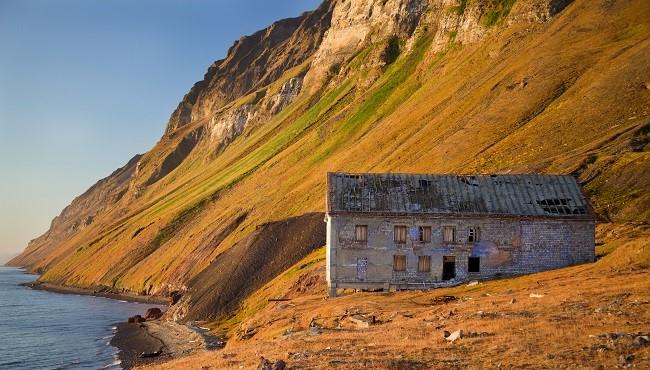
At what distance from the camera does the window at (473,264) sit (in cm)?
5125

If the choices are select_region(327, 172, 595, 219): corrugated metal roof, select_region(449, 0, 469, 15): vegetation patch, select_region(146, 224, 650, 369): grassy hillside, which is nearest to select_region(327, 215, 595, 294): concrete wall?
select_region(327, 172, 595, 219): corrugated metal roof

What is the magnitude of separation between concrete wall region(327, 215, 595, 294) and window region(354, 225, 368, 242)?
0.27 meters

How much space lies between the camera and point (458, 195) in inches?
2095

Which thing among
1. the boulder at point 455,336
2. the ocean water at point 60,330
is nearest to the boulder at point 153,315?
the ocean water at point 60,330

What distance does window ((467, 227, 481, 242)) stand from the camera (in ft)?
168

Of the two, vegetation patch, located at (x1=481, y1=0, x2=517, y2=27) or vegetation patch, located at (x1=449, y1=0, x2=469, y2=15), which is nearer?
vegetation patch, located at (x1=481, y1=0, x2=517, y2=27)

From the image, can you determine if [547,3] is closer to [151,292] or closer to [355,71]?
[355,71]

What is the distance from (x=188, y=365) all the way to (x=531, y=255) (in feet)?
102

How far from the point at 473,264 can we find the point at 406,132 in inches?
2390

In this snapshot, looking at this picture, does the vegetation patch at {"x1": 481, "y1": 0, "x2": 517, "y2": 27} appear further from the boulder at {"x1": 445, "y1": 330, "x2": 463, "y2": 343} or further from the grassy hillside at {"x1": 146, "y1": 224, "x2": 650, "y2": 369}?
the boulder at {"x1": 445, "y1": 330, "x2": 463, "y2": 343}

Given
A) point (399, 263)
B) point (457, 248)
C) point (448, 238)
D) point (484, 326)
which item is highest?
point (448, 238)

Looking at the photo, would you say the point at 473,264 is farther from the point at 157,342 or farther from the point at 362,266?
the point at 157,342

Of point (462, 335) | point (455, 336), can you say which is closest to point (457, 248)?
point (462, 335)

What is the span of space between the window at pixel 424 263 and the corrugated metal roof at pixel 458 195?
390 cm
